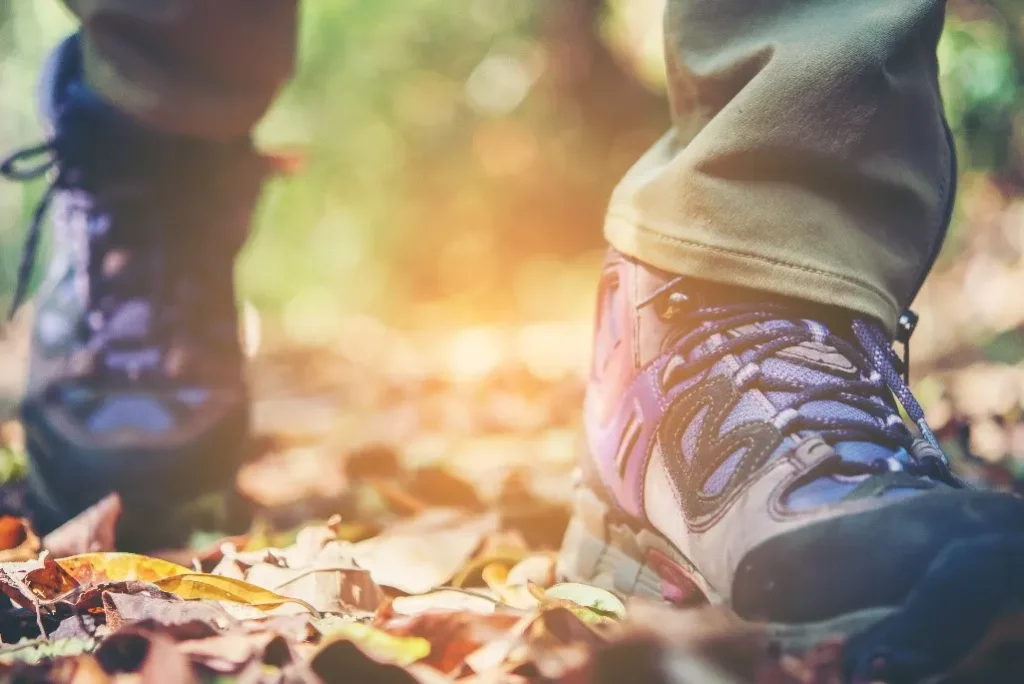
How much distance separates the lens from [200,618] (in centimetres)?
82

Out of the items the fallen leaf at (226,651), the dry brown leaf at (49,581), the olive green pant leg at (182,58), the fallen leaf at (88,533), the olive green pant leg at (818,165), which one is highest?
the olive green pant leg at (182,58)

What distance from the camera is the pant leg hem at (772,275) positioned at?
0.98m

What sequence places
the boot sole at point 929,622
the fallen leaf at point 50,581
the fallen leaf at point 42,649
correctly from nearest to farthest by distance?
the boot sole at point 929,622, the fallen leaf at point 42,649, the fallen leaf at point 50,581

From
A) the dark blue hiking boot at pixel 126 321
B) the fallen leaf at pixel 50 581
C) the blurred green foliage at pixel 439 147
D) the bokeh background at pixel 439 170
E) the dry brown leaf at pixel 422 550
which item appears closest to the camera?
the fallen leaf at pixel 50 581

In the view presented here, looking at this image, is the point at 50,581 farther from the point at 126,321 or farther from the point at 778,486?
the point at 778,486

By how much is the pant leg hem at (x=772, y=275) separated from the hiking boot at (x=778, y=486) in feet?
0.07

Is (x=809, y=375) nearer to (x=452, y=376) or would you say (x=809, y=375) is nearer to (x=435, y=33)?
(x=452, y=376)

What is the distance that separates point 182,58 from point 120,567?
819mm

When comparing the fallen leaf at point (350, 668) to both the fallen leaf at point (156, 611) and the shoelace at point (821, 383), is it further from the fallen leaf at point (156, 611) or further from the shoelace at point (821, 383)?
the shoelace at point (821, 383)

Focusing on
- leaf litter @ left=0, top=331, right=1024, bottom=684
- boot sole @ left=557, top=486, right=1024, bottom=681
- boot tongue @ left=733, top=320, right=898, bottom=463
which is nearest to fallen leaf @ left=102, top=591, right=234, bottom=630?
leaf litter @ left=0, top=331, right=1024, bottom=684

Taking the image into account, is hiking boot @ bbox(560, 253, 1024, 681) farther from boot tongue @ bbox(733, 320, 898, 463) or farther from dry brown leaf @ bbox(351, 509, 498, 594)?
dry brown leaf @ bbox(351, 509, 498, 594)

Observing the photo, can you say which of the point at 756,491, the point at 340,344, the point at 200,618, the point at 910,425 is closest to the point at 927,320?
the point at 340,344

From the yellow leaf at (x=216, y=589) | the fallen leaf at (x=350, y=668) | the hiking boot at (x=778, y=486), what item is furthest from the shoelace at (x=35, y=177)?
the fallen leaf at (x=350, y=668)

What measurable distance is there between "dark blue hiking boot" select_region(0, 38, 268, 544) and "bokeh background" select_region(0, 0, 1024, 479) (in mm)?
2588
